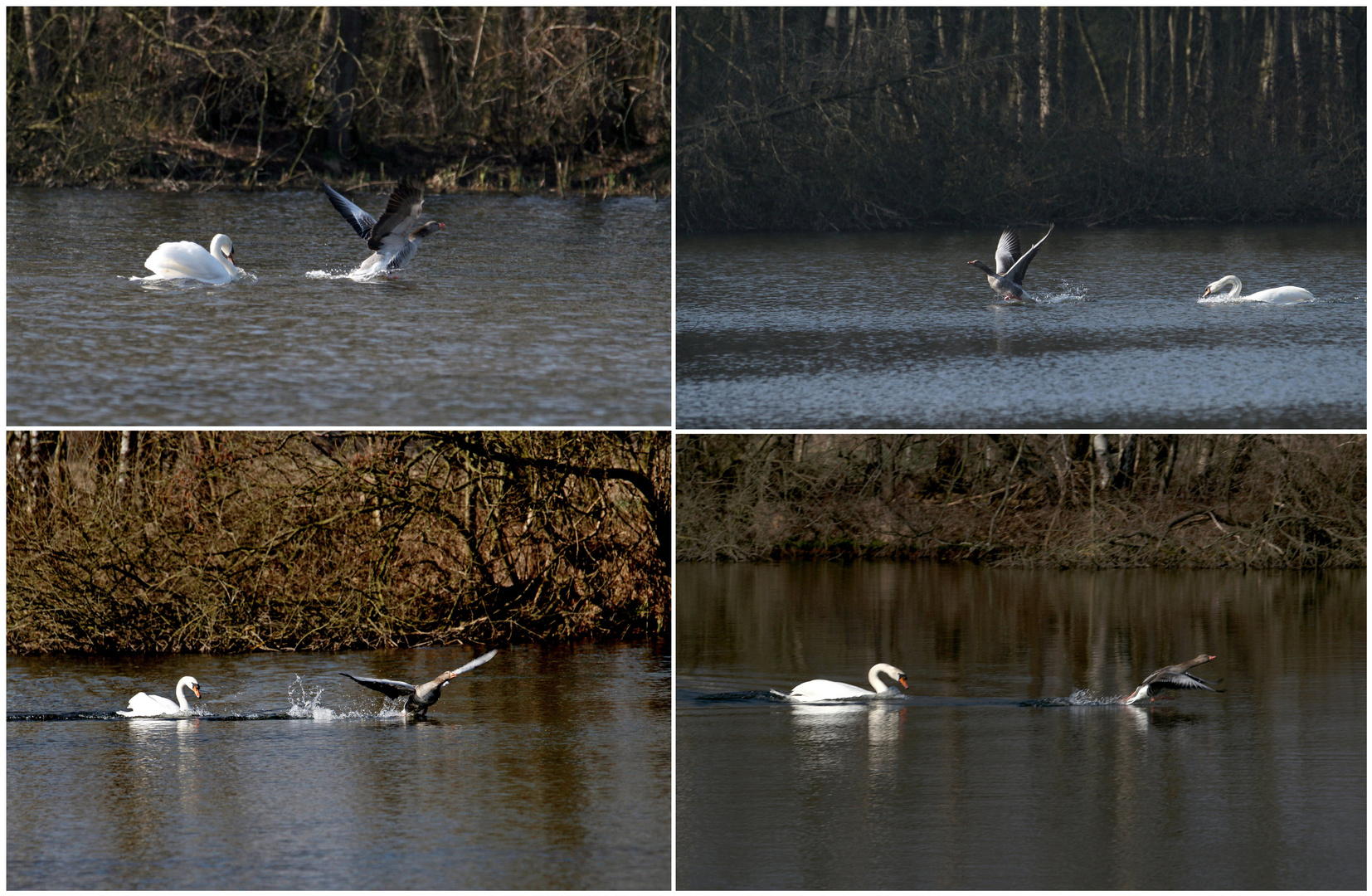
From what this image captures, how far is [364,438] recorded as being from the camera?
5281 millimetres

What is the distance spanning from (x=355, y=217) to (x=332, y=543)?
133cm

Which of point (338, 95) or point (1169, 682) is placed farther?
point (338, 95)

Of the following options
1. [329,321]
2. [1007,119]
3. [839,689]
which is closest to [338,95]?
[329,321]

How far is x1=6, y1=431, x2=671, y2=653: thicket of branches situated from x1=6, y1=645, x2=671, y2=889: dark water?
12 cm

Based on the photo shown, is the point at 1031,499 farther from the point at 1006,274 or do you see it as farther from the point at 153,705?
the point at 153,705

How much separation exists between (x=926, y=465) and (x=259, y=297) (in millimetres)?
3277

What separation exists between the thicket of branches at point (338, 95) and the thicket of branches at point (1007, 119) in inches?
39.2

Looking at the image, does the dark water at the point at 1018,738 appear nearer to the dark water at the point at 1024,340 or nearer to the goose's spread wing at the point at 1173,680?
the goose's spread wing at the point at 1173,680

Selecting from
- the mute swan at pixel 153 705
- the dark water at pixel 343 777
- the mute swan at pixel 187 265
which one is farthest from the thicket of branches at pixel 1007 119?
the mute swan at pixel 153 705

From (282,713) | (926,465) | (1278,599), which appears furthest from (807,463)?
(282,713)

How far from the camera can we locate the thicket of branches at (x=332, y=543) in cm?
512

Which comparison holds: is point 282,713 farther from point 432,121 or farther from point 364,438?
point 432,121

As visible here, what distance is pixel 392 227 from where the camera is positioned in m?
5.96

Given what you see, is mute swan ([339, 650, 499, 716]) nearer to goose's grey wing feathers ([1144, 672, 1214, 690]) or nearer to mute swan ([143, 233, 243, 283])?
mute swan ([143, 233, 243, 283])
